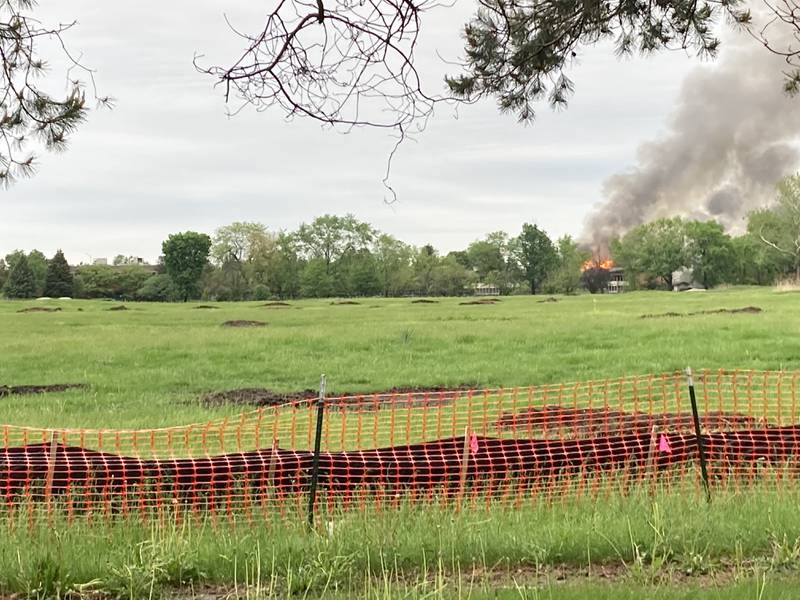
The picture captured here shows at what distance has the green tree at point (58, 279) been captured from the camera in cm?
9006

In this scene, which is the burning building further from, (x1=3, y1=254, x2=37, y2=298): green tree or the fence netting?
the fence netting

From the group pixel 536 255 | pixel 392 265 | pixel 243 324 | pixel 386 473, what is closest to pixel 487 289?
pixel 536 255

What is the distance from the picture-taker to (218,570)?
4.35 metres

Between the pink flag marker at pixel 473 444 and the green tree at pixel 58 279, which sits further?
the green tree at pixel 58 279

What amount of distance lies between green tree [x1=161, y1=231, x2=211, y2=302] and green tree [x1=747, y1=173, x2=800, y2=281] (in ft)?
218

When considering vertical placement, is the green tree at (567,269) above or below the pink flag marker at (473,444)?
above

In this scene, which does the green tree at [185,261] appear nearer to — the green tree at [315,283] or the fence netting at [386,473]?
the green tree at [315,283]

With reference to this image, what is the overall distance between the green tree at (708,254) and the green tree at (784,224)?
14.1 metres

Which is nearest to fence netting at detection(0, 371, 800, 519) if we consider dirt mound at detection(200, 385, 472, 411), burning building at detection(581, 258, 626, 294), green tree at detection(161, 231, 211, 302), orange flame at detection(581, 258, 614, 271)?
dirt mound at detection(200, 385, 472, 411)

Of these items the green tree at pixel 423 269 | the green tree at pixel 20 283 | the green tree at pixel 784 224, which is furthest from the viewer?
the green tree at pixel 423 269

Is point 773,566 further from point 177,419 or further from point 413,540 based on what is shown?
point 177,419

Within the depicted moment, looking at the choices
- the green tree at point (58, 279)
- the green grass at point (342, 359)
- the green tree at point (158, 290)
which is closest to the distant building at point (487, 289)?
the green tree at point (158, 290)

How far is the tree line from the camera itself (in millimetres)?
91438

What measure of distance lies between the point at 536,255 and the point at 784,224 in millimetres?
42042
